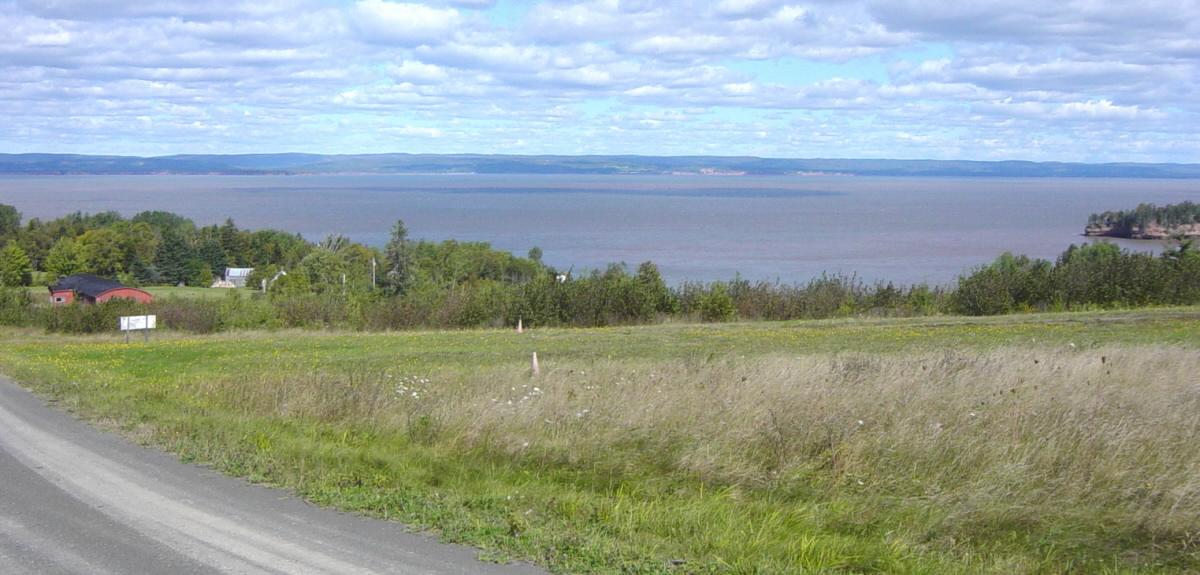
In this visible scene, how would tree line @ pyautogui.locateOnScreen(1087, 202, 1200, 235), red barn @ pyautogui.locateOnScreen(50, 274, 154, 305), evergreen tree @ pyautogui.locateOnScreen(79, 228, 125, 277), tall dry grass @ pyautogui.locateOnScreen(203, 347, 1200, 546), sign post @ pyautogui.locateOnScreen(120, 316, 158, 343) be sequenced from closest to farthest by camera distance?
tall dry grass @ pyautogui.locateOnScreen(203, 347, 1200, 546) → sign post @ pyautogui.locateOnScreen(120, 316, 158, 343) → red barn @ pyautogui.locateOnScreen(50, 274, 154, 305) → tree line @ pyautogui.locateOnScreen(1087, 202, 1200, 235) → evergreen tree @ pyautogui.locateOnScreen(79, 228, 125, 277)

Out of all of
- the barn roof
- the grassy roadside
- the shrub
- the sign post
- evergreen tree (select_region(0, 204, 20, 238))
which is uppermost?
the grassy roadside

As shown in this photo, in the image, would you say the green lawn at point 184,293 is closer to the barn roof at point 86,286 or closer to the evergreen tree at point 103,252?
the barn roof at point 86,286

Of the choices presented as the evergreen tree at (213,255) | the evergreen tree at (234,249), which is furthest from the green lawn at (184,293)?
the evergreen tree at (234,249)

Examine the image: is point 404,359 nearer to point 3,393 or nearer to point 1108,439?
point 3,393

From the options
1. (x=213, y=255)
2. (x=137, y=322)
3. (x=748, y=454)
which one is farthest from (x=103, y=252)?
(x=748, y=454)

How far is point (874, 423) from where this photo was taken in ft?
30.7

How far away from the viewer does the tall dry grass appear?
7.80m

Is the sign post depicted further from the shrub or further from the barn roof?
the barn roof

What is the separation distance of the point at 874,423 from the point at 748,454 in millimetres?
1265

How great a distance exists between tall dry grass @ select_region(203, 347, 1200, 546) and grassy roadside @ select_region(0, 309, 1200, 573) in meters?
0.03

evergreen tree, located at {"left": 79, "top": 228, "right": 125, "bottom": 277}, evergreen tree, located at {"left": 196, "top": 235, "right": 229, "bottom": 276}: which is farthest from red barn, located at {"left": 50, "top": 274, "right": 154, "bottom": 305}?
evergreen tree, located at {"left": 196, "top": 235, "right": 229, "bottom": 276}

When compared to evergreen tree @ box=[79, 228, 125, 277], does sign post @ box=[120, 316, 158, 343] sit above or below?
above

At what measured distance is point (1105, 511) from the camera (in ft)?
24.5

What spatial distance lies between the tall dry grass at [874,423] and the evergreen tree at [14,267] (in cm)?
9484
